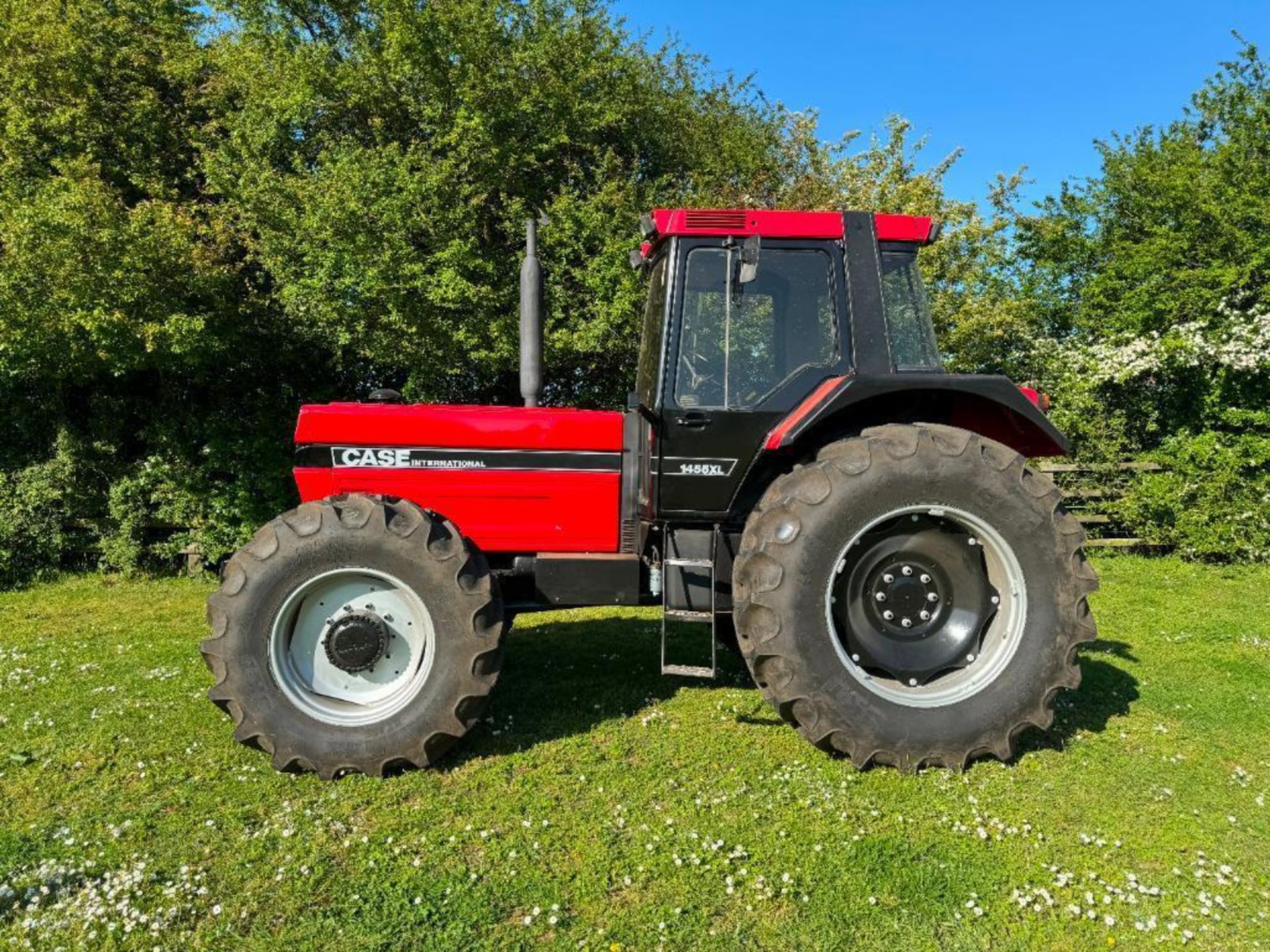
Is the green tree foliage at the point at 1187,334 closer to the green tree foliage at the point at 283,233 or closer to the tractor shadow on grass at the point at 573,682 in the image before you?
the green tree foliage at the point at 283,233

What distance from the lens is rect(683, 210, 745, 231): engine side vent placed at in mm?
3762

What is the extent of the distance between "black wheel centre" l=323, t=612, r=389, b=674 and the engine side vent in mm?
2428

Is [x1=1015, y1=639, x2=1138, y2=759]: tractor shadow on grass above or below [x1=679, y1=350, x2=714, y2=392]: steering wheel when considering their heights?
below

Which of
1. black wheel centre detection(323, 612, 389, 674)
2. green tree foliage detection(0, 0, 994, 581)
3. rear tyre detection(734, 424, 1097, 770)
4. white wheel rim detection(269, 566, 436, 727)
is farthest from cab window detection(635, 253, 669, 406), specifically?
green tree foliage detection(0, 0, 994, 581)

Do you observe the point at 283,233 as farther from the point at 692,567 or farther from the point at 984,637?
the point at 984,637

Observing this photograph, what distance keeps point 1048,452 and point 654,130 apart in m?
11.0

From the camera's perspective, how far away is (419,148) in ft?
32.9

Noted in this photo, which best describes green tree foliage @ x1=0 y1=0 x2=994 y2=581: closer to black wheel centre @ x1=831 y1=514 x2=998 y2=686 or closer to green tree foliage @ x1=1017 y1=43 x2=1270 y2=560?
green tree foliage @ x1=1017 y1=43 x2=1270 y2=560

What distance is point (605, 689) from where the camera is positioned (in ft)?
15.0

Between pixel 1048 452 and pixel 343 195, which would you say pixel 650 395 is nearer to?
pixel 1048 452

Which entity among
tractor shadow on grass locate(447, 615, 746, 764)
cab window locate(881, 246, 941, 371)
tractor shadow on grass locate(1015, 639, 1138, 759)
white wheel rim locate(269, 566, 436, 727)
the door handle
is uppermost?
cab window locate(881, 246, 941, 371)

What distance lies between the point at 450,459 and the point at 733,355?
1573 mm

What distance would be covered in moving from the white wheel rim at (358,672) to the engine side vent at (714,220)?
2.22 meters

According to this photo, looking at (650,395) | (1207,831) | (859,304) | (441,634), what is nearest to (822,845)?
(1207,831)
